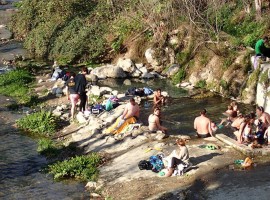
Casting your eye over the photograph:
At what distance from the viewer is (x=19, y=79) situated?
3083 cm

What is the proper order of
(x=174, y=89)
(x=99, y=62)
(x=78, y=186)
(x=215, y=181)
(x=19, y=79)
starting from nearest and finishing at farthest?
(x=215, y=181) → (x=78, y=186) → (x=174, y=89) → (x=19, y=79) → (x=99, y=62)

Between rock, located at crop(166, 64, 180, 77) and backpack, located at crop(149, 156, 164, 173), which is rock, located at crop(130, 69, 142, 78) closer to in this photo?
rock, located at crop(166, 64, 180, 77)

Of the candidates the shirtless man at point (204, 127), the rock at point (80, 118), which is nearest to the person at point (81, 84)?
the rock at point (80, 118)

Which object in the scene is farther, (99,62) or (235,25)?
(99,62)

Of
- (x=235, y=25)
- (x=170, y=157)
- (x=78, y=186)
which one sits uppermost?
(x=235, y=25)

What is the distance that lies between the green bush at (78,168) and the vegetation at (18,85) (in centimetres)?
944

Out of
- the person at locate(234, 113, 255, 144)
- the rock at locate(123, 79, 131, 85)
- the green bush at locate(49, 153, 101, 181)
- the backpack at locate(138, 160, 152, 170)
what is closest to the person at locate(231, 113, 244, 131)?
the person at locate(234, 113, 255, 144)

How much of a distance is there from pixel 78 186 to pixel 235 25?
19.1m

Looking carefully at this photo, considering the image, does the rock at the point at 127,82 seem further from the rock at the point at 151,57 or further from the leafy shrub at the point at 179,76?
the rock at the point at 151,57

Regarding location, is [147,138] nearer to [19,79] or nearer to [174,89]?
[174,89]

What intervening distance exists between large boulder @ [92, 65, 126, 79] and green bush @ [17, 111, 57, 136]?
324 inches

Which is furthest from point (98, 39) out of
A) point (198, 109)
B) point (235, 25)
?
point (198, 109)

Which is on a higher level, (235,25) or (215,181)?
(235,25)

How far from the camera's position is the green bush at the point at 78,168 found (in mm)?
16562
